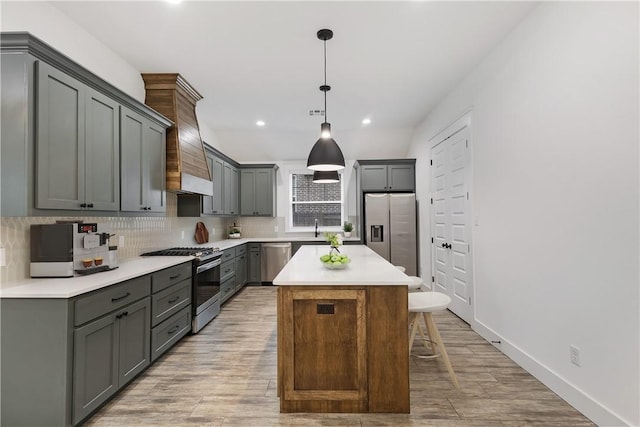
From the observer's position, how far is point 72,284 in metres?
2.10

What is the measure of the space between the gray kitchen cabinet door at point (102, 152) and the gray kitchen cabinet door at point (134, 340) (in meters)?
0.86

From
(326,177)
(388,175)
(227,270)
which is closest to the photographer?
(326,177)

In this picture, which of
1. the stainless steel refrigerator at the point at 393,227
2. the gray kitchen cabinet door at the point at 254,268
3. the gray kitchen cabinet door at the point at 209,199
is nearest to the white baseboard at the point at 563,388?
the stainless steel refrigerator at the point at 393,227

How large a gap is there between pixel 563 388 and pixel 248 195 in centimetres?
554

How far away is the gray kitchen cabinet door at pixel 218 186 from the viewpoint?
5.20 meters

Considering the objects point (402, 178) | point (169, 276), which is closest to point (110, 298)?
point (169, 276)

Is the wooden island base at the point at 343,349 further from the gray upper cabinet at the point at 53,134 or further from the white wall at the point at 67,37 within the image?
the white wall at the point at 67,37

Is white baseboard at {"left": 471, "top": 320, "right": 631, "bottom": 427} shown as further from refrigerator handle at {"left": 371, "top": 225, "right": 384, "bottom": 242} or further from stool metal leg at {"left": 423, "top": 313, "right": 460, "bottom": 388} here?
refrigerator handle at {"left": 371, "top": 225, "right": 384, "bottom": 242}

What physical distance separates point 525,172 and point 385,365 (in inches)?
78.4

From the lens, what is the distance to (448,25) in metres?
2.84

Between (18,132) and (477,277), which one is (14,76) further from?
(477,277)

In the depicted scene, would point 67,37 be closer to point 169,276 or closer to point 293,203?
point 169,276

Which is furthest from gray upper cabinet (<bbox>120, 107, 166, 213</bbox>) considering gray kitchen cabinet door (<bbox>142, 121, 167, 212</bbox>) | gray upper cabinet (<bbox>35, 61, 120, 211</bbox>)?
gray upper cabinet (<bbox>35, 61, 120, 211</bbox>)

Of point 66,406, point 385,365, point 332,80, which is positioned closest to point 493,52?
point 332,80
